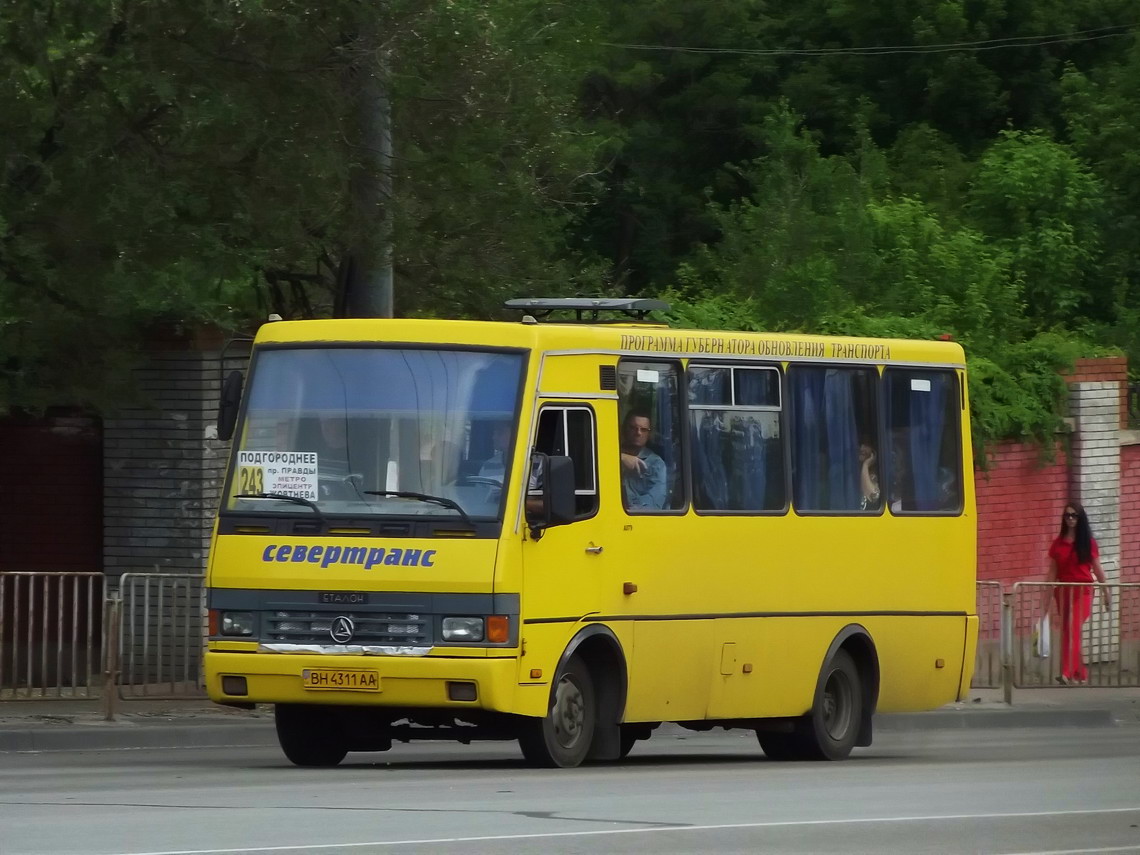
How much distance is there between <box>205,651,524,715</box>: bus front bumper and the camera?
512 inches

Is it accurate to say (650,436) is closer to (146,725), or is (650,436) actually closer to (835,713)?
(835,713)

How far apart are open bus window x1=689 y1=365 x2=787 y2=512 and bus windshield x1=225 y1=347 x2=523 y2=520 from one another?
1.90 metres

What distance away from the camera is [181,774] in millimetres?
13633

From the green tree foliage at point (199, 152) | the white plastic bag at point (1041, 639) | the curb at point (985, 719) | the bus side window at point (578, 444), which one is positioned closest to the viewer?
the bus side window at point (578, 444)

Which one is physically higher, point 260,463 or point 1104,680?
point 260,463

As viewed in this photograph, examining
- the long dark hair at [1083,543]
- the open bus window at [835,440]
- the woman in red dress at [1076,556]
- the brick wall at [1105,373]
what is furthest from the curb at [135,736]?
the brick wall at [1105,373]

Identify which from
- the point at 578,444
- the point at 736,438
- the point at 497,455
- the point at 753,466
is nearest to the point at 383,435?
the point at 497,455

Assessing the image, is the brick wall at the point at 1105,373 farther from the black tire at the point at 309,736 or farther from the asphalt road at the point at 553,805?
the black tire at the point at 309,736

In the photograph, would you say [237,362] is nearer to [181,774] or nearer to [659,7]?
[181,774]

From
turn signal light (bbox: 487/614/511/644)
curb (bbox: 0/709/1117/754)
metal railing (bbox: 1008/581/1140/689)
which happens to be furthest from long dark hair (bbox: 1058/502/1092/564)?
turn signal light (bbox: 487/614/511/644)

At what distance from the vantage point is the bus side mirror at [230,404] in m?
14.0

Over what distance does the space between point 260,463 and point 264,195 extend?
4.29 meters

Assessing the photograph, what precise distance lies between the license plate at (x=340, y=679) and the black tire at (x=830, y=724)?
154 inches

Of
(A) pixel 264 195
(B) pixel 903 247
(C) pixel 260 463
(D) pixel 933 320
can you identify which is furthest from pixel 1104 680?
(C) pixel 260 463
